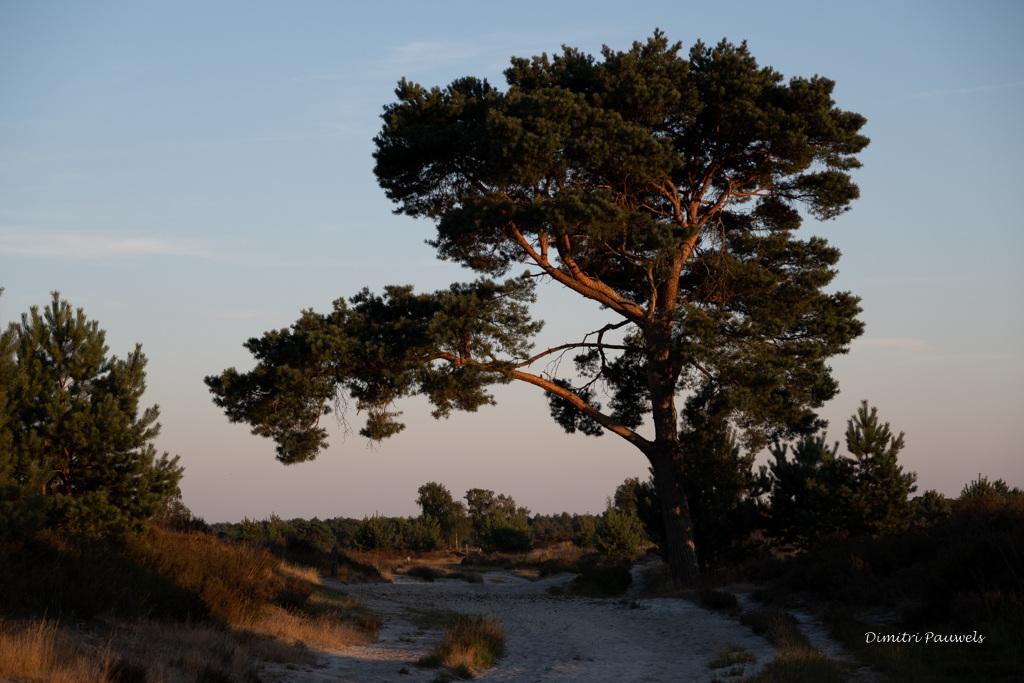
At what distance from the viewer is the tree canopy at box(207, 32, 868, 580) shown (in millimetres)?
15391

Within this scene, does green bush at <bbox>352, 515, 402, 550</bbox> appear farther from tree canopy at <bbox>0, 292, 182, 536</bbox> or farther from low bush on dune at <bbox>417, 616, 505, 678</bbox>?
low bush on dune at <bbox>417, 616, 505, 678</bbox>

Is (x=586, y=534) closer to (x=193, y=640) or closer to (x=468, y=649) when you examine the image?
(x=468, y=649)

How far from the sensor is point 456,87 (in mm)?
17281

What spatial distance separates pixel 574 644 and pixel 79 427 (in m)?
10.2

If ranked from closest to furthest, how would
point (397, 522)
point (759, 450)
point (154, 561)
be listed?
1. point (154, 561)
2. point (759, 450)
3. point (397, 522)

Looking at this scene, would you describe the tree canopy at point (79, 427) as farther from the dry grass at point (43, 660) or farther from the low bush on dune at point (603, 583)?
the low bush on dune at point (603, 583)

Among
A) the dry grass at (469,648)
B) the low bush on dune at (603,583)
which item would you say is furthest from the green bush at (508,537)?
the dry grass at (469,648)

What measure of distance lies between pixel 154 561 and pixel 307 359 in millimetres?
5706

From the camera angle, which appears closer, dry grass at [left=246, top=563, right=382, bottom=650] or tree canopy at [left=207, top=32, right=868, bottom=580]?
dry grass at [left=246, top=563, right=382, bottom=650]

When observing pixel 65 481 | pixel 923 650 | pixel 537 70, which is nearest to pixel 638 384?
pixel 537 70

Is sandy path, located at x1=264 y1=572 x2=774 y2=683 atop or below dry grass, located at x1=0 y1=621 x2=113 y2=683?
below

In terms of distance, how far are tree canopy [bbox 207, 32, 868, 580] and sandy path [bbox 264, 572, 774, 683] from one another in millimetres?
4036

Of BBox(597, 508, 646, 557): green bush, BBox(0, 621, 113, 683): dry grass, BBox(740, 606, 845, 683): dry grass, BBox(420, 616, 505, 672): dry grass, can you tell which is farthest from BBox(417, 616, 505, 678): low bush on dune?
BBox(597, 508, 646, 557): green bush

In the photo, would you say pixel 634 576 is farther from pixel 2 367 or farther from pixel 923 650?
pixel 2 367
